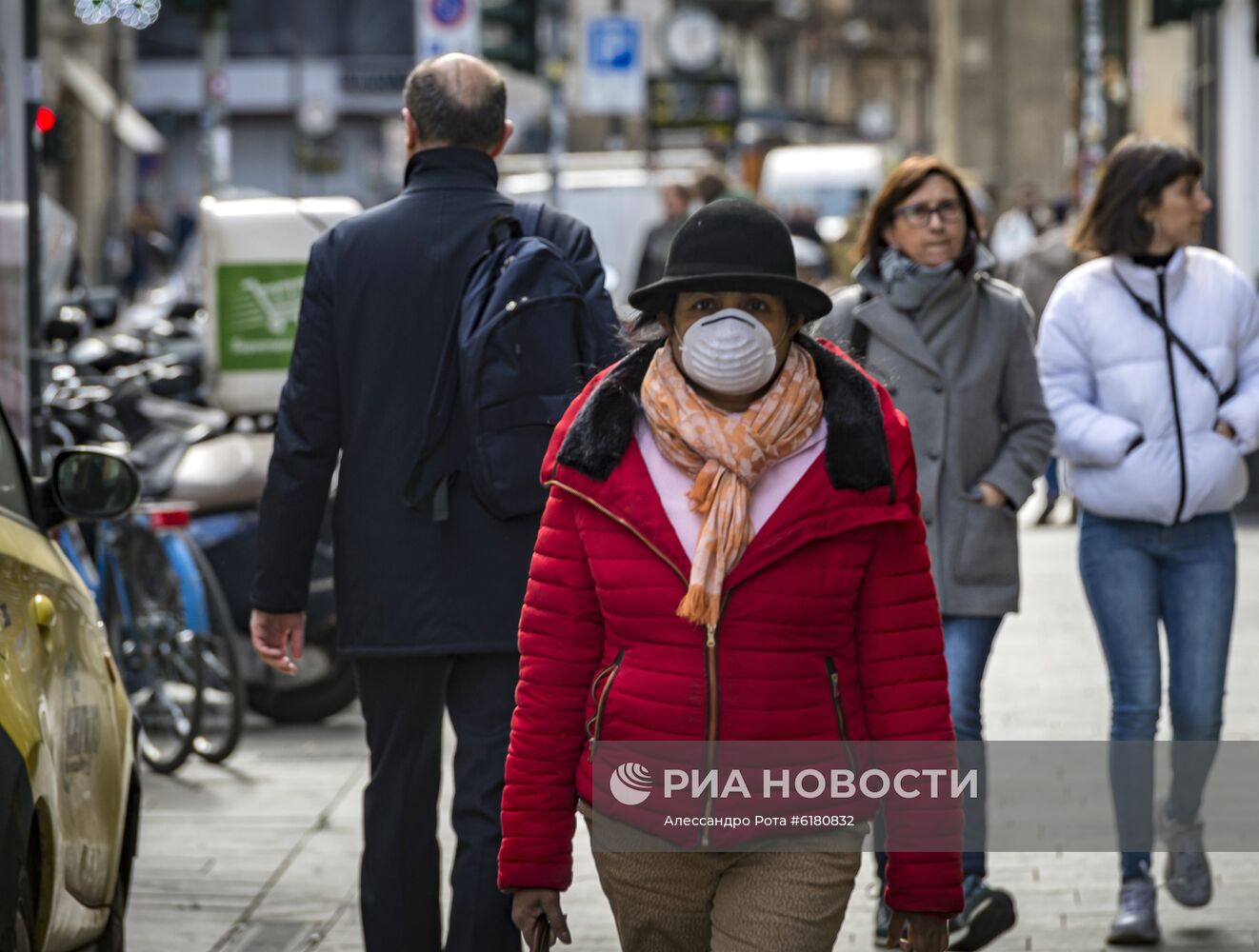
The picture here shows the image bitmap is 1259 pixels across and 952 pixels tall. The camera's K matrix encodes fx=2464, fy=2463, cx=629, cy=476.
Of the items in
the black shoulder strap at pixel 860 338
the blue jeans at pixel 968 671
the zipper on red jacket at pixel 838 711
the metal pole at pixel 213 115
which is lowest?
the blue jeans at pixel 968 671

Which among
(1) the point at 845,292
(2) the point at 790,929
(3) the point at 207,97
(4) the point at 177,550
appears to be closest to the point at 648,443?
(2) the point at 790,929

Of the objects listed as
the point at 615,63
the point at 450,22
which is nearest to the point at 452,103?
the point at 450,22

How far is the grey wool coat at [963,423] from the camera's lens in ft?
19.0

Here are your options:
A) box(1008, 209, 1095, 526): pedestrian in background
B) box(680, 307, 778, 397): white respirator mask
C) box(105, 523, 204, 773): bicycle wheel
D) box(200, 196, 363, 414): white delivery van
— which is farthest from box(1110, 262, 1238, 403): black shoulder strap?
box(1008, 209, 1095, 526): pedestrian in background

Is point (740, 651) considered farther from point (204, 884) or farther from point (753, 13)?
point (753, 13)

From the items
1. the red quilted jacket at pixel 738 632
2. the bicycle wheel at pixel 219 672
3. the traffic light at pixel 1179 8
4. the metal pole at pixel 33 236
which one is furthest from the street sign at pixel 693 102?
the red quilted jacket at pixel 738 632

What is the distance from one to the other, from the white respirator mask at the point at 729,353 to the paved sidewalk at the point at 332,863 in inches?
103

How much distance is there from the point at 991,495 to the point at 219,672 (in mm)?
3162

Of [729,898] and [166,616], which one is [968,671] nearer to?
[729,898]

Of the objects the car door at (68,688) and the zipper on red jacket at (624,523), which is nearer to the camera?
the zipper on red jacket at (624,523)

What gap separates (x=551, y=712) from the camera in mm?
3553

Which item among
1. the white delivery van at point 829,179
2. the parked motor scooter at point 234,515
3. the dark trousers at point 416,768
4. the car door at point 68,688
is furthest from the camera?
the white delivery van at point 829,179

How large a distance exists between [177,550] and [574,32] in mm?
49875

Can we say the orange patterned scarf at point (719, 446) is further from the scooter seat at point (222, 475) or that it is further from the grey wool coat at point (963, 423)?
the scooter seat at point (222, 475)
